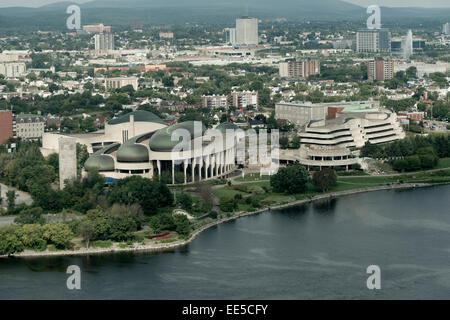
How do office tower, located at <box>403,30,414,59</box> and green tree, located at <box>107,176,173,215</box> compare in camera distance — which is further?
office tower, located at <box>403,30,414,59</box>

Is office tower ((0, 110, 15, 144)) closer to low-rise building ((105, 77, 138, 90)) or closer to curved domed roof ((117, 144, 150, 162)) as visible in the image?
curved domed roof ((117, 144, 150, 162))

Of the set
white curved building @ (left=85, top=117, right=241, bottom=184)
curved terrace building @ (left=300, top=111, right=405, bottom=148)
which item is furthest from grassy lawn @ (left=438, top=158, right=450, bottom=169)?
white curved building @ (left=85, top=117, right=241, bottom=184)

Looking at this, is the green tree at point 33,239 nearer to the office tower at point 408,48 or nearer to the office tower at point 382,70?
the office tower at point 382,70

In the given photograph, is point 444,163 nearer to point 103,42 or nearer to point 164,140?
point 164,140

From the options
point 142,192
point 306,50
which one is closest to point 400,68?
point 306,50

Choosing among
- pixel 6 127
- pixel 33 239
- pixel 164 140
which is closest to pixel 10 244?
pixel 33 239

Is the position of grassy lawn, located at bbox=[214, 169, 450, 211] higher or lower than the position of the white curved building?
lower
